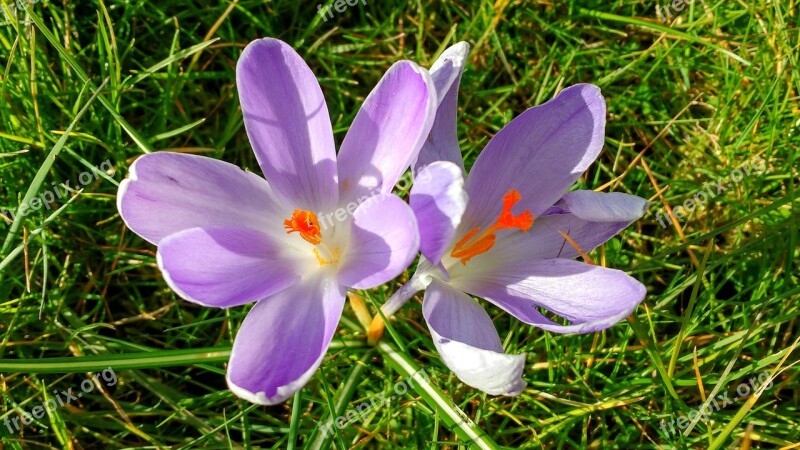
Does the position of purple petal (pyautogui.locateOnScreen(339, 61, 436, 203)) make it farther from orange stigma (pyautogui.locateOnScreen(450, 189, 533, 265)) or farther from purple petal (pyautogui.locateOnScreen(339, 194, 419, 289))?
orange stigma (pyautogui.locateOnScreen(450, 189, 533, 265))

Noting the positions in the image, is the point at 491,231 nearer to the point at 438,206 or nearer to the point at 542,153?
the point at 542,153

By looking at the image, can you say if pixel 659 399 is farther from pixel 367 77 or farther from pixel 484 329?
pixel 367 77

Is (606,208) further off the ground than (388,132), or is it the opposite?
(388,132)

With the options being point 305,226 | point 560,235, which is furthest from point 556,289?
point 305,226

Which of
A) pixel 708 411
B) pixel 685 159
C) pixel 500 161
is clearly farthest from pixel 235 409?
pixel 685 159

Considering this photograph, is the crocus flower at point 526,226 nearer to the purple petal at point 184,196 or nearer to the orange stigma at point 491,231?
the orange stigma at point 491,231

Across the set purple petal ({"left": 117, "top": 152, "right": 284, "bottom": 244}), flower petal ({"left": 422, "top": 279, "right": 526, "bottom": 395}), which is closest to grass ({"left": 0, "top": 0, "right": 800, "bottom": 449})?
flower petal ({"left": 422, "top": 279, "right": 526, "bottom": 395})

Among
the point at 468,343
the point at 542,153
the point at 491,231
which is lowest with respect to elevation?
the point at 468,343
